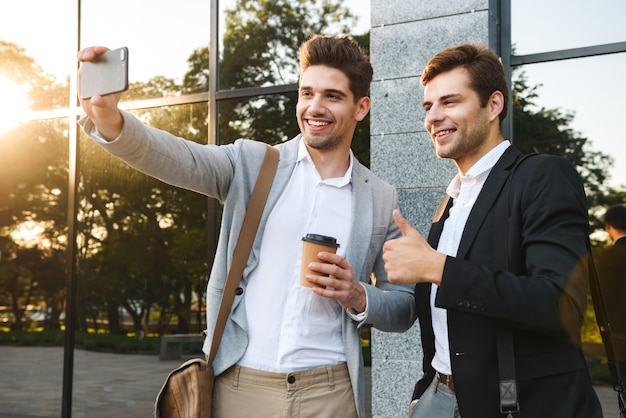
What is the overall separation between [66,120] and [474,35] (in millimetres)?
3895

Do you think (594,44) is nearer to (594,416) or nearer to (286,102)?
(286,102)

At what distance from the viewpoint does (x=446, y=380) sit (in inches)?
89.5

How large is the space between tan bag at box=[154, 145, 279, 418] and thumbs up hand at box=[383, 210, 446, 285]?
59 centimetres

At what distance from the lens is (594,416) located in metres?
1.96

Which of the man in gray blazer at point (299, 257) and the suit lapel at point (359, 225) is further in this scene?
the suit lapel at point (359, 225)

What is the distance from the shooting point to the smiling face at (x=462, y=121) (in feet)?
7.88

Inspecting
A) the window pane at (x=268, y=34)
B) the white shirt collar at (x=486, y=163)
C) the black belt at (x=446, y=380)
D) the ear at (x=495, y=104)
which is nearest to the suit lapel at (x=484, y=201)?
the white shirt collar at (x=486, y=163)

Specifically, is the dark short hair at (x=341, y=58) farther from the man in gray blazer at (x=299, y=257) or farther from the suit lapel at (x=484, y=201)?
the suit lapel at (x=484, y=201)

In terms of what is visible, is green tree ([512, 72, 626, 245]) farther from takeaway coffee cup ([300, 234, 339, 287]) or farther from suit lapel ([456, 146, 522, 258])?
takeaway coffee cup ([300, 234, 339, 287])

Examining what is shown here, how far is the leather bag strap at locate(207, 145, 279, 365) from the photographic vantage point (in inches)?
97.8

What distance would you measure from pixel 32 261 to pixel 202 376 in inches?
190

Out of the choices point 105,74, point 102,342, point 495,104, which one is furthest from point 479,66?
point 102,342

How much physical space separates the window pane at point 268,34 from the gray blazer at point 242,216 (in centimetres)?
308

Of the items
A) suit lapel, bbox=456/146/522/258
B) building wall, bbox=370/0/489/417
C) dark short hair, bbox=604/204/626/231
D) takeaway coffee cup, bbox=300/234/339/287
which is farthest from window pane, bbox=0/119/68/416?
suit lapel, bbox=456/146/522/258
